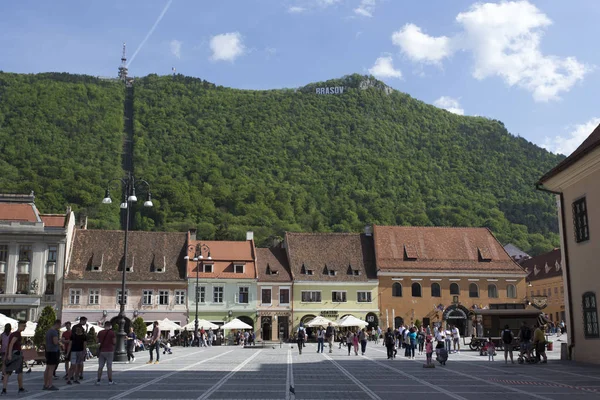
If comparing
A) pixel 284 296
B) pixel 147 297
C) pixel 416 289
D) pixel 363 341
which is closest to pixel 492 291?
pixel 416 289

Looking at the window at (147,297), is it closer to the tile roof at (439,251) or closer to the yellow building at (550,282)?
the tile roof at (439,251)

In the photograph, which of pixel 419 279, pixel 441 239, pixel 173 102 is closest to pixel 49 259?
pixel 419 279

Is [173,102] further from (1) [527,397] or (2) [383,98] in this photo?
(1) [527,397]

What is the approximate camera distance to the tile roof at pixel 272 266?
6188cm

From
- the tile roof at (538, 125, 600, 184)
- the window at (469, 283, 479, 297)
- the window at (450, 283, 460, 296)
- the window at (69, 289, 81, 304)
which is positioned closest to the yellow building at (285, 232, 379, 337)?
the window at (450, 283, 460, 296)

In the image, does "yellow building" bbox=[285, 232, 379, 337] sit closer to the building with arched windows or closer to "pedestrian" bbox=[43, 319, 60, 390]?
the building with arched windows

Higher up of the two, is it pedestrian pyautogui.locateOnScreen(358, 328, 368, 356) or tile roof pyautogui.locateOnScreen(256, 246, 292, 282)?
tile roof pyautogui.locateOnScreen(256, 246, 292, 282)

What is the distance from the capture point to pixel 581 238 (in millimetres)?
25422

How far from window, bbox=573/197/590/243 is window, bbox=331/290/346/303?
37801 mm

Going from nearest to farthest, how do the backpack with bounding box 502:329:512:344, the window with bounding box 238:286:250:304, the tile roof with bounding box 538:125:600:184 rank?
the tile roof with bounding box 538:125:600:184
the backpack with bounding box 502:329:512:344
the window with bounding box 238:286:250:304

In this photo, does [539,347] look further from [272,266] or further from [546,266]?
[546,266]

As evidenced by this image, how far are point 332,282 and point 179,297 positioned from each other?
46.6ft

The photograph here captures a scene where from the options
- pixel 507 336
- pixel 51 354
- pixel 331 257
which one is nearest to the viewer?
pixel 51 354

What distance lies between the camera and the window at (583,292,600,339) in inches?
942
